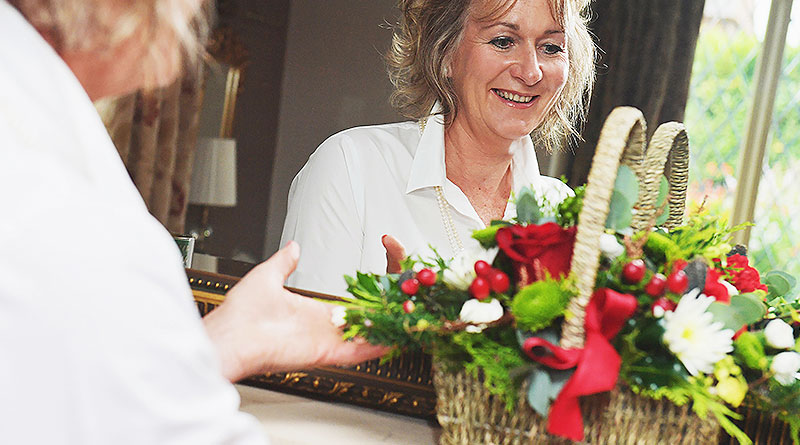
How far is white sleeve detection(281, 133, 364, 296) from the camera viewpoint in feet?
3.64

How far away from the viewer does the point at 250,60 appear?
1.13 meters

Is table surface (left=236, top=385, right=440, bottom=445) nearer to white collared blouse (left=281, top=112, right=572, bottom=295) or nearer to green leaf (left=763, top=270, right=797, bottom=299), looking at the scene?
white collared blouse (left=281, top=112, right=572, bottom=295)

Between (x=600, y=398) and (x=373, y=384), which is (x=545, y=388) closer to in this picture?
(x=600, y=398)

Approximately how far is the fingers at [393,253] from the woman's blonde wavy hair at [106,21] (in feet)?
1.75

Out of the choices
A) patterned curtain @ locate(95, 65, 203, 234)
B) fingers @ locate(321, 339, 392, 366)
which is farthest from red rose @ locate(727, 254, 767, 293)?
patterned curtain @ locate(95, 65, 203, 234)

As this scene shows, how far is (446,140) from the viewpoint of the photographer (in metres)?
1.12

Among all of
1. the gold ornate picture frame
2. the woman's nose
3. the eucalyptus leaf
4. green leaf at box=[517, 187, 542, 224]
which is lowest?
the gold ornate picture frame

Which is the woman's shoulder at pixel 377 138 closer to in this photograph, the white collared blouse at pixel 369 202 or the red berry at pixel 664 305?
the white collared blouse at pixel 369 202

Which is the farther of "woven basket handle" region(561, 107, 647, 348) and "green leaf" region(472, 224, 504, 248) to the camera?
"green leaf" region(472, 224, 504, 248)

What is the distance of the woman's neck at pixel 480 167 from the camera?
1.09 m

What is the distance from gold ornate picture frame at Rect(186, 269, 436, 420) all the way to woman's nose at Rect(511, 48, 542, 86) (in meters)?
0.41

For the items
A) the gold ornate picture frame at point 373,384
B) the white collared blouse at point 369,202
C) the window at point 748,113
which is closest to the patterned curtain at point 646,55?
the window at point 748,113

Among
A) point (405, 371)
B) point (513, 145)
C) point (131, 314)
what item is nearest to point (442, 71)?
point (513, 145)

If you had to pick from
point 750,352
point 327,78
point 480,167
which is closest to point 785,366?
point 750,352
